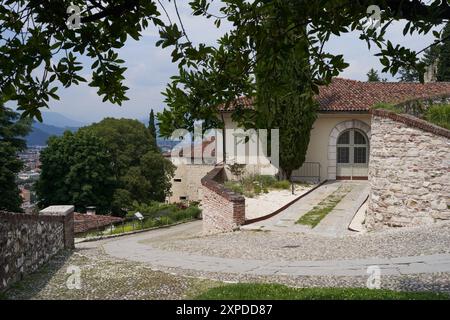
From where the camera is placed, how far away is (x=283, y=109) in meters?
21.6

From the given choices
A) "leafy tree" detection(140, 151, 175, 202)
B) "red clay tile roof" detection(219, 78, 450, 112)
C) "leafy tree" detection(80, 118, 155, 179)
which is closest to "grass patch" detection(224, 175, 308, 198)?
"red clay tile roof" detection(219, 78, 450, 112)

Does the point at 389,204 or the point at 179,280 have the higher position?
the point at 389,204

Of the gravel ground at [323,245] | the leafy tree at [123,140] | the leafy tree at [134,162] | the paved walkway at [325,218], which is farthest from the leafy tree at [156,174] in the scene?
the gravel ground at [323,245]

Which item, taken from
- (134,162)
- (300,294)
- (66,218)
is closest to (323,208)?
(66,218)

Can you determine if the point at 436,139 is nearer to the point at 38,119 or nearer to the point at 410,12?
the point at 410,12

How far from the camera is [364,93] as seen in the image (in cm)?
2489

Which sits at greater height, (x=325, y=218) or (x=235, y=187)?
(x=235, y=187)

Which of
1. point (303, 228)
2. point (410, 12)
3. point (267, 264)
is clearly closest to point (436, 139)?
point (303, 228)

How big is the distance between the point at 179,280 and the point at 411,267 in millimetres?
4151

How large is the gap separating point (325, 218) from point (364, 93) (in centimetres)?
1144

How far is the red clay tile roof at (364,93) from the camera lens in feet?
76.9

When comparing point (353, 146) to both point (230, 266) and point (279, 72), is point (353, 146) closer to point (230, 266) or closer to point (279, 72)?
point (230, 266)

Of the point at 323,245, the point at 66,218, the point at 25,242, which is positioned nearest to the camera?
the point at 25,242

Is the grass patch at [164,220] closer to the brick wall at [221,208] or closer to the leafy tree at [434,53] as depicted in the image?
the brick wall at [221,208]
